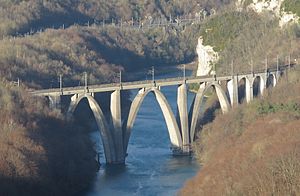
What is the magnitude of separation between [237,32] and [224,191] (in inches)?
1837

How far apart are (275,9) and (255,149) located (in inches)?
1690

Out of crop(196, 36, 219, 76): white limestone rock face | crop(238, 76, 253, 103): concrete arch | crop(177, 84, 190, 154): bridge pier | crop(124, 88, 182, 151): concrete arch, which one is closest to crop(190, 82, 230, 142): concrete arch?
crop(177, 84, 190, 154): bridge pier

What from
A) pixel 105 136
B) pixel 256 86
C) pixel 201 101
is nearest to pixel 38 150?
pixel 105 136

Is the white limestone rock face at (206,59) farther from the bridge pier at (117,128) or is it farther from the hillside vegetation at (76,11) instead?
the bridge pier at (117,128)

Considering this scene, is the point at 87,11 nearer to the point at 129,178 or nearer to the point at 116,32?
the point at 116,32

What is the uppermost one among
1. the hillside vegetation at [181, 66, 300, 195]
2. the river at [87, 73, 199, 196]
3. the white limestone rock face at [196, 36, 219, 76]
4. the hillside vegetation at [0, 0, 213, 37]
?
the hillside vegetation at [0, 0, 213, 37]

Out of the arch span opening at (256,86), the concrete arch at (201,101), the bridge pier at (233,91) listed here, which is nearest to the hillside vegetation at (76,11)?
the arch span opening at (256,86)

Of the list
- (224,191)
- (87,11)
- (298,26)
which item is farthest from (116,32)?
(224,191)

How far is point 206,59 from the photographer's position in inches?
3164

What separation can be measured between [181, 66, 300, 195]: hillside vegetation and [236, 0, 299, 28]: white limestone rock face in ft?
66.7

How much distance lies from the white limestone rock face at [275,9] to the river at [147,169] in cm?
2160

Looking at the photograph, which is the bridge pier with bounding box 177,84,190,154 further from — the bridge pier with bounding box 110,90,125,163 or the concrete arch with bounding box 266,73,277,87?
the concrete arch with bounding box 266,73,277,87

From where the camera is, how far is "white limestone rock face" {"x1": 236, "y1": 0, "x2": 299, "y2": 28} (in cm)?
7904

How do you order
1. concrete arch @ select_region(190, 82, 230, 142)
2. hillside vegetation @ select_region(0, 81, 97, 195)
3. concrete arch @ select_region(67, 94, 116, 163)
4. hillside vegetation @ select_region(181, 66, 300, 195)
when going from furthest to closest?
concrete arch @ select_region(190, 82, 230, 142) < concrete arch @ select_region(67, 94, 116, 163) < hillside vegetation @ select_region(0, 81, 97, 195) < hillside vegetation @ select_region(181, 66, 300, 195)
